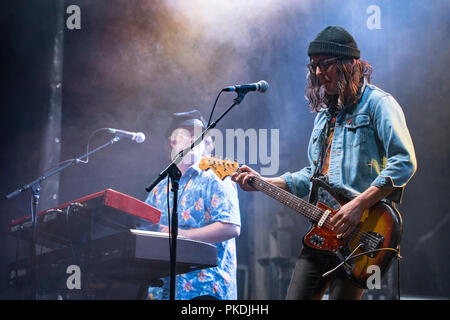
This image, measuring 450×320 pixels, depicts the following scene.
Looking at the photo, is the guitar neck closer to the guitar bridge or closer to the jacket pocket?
the guitar bridge

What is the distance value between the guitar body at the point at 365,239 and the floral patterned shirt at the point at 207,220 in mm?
970

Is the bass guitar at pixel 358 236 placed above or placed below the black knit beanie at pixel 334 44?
below

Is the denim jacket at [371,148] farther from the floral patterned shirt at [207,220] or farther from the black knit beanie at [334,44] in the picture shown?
the floral patterned shirt at [207,220]

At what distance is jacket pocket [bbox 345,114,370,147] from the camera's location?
7.02 ft

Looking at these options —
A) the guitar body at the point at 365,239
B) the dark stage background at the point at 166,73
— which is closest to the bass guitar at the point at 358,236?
the guitar body at the point at 365,239

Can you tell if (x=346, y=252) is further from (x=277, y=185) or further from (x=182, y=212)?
(x=182, y=212)

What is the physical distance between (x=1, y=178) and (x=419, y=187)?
15.3 ft

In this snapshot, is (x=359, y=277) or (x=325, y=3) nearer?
(x=359, y=277)

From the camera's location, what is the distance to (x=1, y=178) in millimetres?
3826

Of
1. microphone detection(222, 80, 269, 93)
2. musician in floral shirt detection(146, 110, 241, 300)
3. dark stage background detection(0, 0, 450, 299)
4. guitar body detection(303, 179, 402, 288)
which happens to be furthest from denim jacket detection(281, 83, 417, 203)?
dark stage background detection(0, 0, 450, 299)

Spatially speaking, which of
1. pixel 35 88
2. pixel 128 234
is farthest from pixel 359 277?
pixel 35 88

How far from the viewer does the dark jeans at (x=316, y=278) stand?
1.96m

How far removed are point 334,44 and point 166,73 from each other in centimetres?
263

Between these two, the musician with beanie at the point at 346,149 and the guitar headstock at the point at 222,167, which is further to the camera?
the guitar headstock at the point at 222,167
